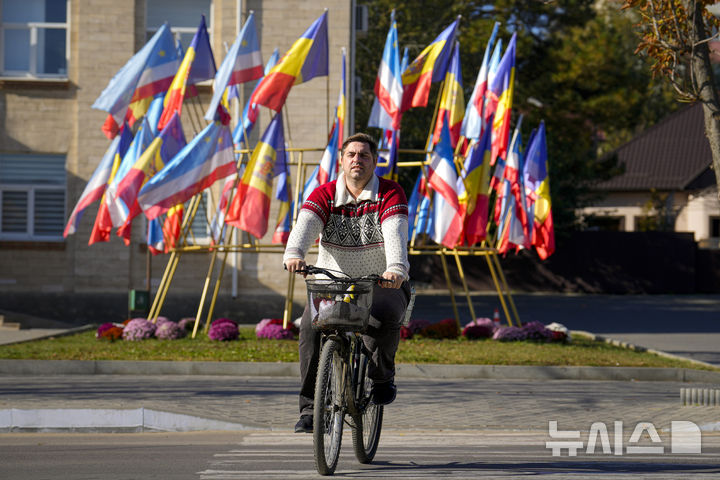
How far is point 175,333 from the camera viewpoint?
55.0ft

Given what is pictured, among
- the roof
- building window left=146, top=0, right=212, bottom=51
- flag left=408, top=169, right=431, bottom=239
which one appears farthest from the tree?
the roof

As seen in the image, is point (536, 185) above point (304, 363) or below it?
above

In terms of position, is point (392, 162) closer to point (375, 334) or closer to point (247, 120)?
point (247, 120)

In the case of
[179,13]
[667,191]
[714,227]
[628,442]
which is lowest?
[628,442]

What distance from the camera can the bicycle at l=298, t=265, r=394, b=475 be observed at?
6.20 m

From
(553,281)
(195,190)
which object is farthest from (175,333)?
(553,281)

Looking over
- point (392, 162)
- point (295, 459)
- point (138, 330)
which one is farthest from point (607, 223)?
point (295, 459)

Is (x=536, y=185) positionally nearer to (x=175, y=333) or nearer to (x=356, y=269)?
(x=175, y=333)

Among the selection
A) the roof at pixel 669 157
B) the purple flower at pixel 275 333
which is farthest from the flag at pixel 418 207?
the roof at pixel 669 157

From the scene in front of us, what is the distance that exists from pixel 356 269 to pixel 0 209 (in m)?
18.9

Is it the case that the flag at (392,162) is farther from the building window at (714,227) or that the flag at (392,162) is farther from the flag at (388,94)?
the building window at (714,227)

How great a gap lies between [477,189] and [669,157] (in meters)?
37.4

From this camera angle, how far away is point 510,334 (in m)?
17.0

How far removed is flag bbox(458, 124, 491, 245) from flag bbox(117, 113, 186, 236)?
485 centimetres
